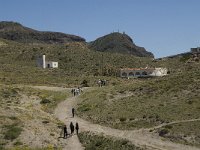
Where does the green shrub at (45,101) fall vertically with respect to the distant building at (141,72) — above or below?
below

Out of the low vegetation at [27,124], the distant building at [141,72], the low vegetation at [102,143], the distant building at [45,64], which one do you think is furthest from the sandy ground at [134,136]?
the distant building at [45,64]

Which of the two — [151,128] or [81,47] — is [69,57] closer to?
[81,47]

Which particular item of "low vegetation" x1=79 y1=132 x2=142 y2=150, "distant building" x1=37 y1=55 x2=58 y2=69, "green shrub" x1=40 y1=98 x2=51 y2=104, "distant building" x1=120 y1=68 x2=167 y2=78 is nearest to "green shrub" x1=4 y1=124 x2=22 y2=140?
"low vegetation" x1=79 y1=132 x2=142 y2=150

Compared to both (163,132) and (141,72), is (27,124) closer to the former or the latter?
(163,132)

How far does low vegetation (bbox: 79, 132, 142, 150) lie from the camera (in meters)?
37.5

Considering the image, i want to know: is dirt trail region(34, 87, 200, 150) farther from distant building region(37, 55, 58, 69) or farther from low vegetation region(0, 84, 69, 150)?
distant building region(37, 55, 58, 69)

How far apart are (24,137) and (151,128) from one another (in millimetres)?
12588

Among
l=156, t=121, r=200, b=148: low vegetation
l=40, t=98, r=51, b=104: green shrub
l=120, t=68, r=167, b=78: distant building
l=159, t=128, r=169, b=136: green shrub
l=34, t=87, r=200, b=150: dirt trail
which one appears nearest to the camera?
l=34, t=87, r=200, b=150: dirt trail

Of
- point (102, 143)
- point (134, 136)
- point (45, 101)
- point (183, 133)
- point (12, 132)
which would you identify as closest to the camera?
point (102, 143)

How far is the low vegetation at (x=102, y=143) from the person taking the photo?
37.5 metres

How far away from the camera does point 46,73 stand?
4309 inches

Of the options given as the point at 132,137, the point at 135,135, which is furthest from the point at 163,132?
the point at 132,137

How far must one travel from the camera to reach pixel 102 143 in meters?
38.8

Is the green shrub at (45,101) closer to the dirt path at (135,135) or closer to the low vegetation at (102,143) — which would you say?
the dirt path at (135,135)
